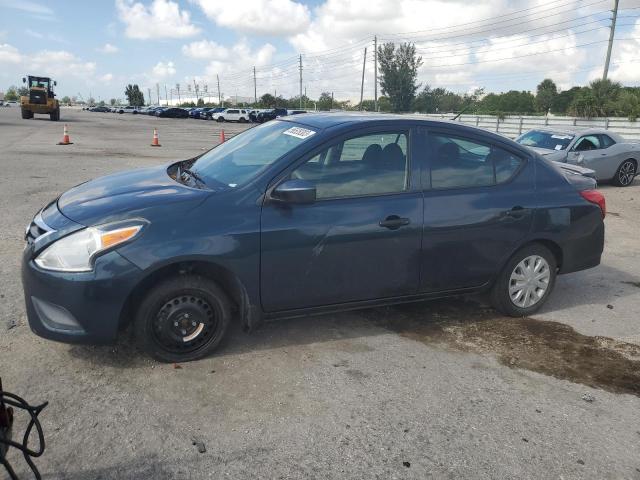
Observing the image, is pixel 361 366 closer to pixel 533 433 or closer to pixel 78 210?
pixel 533 433

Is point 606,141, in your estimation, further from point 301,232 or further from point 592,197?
point 301,232

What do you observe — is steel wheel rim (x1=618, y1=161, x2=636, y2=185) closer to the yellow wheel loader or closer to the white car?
the yellow wheel loader

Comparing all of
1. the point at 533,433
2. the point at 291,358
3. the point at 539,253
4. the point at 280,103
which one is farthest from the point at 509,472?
the point at 280,103

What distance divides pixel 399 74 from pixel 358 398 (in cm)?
6419

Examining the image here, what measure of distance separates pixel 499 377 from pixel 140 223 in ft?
8.40

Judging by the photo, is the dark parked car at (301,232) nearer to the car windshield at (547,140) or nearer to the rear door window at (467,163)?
the rear door window at (467,163)

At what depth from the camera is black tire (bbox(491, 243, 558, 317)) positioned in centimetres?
450

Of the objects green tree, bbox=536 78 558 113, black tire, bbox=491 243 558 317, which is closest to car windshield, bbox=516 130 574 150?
black tire, bbox=491 243 558 317

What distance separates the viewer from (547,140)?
39.0 feet

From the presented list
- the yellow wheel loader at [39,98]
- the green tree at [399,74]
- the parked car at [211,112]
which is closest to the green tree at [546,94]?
the green tree at [399,74]

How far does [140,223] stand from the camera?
329 cm

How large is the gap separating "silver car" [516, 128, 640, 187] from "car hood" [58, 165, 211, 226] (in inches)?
378

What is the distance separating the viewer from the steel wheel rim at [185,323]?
3443 mm

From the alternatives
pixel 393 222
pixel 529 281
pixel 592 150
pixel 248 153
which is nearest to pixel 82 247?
pixel 248 153
